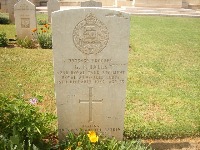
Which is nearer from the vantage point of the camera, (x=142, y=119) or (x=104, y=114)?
(x=104, y=114)

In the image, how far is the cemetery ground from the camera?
448 centimetres

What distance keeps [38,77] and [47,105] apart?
5.30 ft


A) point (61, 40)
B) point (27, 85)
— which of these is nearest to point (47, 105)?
point (27, 85)

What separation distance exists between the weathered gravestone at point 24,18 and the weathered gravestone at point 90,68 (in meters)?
6.76

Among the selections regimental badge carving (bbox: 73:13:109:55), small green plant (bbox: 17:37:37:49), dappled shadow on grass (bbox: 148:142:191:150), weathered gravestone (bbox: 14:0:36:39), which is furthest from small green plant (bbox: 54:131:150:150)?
weathered gravestone (bbox: 14:0:36:39)

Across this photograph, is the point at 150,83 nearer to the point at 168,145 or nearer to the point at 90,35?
the point at 168,145

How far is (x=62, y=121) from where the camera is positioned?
3764 millimetres

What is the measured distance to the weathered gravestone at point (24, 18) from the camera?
951 centimetres

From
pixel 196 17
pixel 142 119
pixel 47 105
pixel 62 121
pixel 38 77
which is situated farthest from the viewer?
pixel 196 17

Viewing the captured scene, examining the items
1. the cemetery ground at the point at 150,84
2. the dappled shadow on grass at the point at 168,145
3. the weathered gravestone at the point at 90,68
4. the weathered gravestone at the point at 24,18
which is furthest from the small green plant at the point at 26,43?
the dappled shadow on grass at the point at 168,145

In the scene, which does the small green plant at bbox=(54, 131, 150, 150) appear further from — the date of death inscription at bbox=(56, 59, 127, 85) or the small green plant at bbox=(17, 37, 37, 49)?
the small green plant at bbox=(17, 37, 37, 49)

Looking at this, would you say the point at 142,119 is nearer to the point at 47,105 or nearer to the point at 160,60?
the point at 47,105

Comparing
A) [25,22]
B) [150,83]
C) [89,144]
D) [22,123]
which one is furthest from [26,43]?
[89,144]

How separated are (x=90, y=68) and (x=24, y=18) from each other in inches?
279
